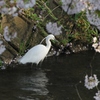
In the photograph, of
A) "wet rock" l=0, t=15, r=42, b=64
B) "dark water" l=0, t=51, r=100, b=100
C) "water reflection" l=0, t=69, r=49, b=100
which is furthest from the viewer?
"wet rock" l=0, t=15, r=42, b=64

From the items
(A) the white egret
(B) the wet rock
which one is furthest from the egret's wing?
(B) the wet rock

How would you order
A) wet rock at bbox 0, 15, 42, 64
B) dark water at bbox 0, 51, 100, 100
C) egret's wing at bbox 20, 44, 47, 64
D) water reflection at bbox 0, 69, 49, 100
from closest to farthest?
water reflection at bbox 0, 69, 49, 100
dark water at bbox 0, 51, 100, 100
egret's wing at bbox 20, 44, 47, 64
wet rock at bbox 0, 15, 42, 64

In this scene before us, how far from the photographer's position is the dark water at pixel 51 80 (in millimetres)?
7902

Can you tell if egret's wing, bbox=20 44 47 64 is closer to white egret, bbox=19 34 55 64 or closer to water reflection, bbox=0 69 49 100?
white egret, bbox=19 34 55 64

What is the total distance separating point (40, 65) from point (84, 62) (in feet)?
3.79

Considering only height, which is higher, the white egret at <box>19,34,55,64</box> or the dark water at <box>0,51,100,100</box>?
Answer: the white egret at <box>19,34,55,64</box>

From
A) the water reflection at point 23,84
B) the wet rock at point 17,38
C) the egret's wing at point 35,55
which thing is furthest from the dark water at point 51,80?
the wet rock at point 17,38

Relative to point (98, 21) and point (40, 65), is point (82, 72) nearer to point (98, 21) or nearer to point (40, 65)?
point (40, 65)

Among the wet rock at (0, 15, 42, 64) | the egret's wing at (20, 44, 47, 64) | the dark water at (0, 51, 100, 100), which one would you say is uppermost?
the wet rock at (0, 15, 42, 64)

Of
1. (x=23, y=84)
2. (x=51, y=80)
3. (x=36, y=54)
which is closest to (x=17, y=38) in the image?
(x=36, y=54)

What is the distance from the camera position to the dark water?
790 cm

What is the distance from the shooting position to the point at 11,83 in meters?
8.53

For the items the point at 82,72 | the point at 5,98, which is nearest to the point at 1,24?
the point at 82,72

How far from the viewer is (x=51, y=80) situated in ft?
29.3
